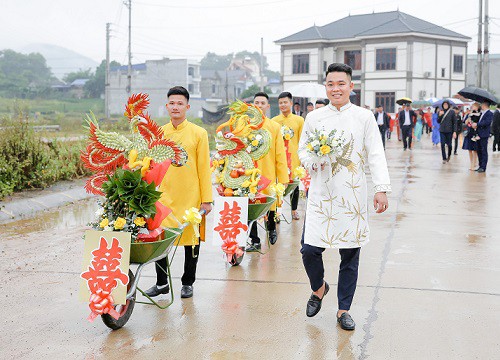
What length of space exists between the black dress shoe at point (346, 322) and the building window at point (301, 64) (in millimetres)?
45825

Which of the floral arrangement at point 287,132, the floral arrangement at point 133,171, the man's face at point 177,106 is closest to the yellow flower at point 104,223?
the floral arrangement at point 133,171

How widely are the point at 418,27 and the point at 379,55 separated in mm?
3397

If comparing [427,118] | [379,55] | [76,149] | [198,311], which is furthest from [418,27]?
[198,311]

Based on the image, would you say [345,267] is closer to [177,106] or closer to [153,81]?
[177,106]

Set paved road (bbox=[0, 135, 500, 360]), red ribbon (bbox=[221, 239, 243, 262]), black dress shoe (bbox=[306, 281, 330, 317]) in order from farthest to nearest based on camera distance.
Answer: red ribbon (bbox=[221, 239, 243, 262]), black dress shoe (bbox=[306, 281, 330, 317]), paved road (bbox=[0, 135, 500, 360])

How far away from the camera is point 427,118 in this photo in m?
36.5

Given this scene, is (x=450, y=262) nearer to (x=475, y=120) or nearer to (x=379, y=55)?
(x=475, y=120)

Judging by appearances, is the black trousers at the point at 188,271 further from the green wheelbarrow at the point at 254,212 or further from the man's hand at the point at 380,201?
the man's hand at the point at 380,201

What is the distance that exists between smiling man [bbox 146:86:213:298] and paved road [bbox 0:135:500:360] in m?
0.27

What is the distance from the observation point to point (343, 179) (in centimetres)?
464

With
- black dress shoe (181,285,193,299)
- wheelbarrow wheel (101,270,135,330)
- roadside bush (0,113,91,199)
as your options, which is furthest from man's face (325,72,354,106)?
roadside bush (0,113,91,199)

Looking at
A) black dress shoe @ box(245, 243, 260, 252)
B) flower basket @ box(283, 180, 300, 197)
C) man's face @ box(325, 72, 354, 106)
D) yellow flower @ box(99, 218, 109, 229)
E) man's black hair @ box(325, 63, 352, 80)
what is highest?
man's black hair @ box(325, 63, 352, 80)

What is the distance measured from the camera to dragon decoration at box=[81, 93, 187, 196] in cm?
478

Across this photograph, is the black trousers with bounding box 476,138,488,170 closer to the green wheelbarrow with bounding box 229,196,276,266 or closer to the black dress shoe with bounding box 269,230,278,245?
the black dress shoe with bounding box 269,230,278,245
